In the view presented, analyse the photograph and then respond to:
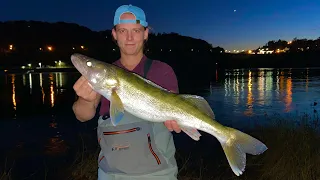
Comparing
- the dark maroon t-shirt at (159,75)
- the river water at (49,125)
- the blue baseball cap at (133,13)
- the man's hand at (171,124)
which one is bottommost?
the river water at (49,125)

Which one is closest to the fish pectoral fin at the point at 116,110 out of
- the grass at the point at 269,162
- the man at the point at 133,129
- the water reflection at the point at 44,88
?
the man at the point at 133,129

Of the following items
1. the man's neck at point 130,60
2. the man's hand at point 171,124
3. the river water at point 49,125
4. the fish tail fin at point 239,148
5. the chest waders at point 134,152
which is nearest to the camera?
the chest waders at point 134,152

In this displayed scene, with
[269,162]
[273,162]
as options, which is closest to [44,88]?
[269,162]

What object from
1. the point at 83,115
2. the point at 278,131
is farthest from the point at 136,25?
the point at 278,131

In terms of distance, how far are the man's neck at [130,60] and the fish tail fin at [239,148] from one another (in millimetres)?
1543

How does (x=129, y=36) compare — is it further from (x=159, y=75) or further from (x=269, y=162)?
(x=269, y=162)

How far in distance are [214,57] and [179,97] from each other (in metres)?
134

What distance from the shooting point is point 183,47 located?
143625mm

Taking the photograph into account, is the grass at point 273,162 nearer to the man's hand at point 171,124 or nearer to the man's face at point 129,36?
the man's hand at point 171,124

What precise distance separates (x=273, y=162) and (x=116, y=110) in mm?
6892

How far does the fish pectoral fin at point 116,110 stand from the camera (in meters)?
3.45

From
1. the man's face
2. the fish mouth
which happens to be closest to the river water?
the fish mouth

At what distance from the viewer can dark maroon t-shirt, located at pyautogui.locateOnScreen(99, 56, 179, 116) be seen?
12.6 ft

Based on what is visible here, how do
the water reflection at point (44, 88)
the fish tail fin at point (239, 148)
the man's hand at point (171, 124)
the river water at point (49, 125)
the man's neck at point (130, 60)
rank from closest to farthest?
the fish tail fin at point (239, 148) < the man's hand at point (171, 124) < the man's neck at point (130, 60) < the river water at point (49, 125) < the water reflection at point (44, 88)
